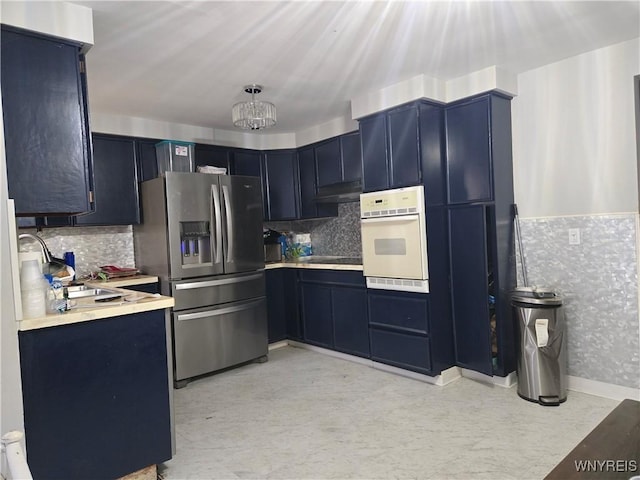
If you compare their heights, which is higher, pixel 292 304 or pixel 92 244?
pixel 92 244

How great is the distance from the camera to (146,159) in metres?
3.83

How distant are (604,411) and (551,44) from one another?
226 centimetres

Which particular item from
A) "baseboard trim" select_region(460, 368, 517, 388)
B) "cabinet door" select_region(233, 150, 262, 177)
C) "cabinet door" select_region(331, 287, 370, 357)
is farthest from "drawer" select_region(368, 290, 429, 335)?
"cabinet door" select_region(233, 150, 262, 177)

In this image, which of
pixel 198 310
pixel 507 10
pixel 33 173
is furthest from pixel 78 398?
pixel 507 10

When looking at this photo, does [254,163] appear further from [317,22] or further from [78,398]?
[78,398]

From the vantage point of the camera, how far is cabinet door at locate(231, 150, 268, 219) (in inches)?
175

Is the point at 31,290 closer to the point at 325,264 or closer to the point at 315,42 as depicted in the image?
the point at 315,42

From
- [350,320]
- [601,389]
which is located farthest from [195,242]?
[601,389]

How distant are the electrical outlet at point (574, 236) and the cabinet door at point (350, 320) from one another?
1.56m

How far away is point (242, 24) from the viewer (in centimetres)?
219

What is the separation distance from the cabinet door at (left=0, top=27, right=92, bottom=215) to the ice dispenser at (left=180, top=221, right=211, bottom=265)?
147cm

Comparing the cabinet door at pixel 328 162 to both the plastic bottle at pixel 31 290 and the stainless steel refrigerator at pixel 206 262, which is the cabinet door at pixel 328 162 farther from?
the plastic bottle at pixel 31 290

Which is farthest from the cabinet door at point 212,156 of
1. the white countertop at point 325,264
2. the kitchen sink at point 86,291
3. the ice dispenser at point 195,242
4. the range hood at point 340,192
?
the kitchen sink at point 86,291

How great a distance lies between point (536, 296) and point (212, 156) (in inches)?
123
